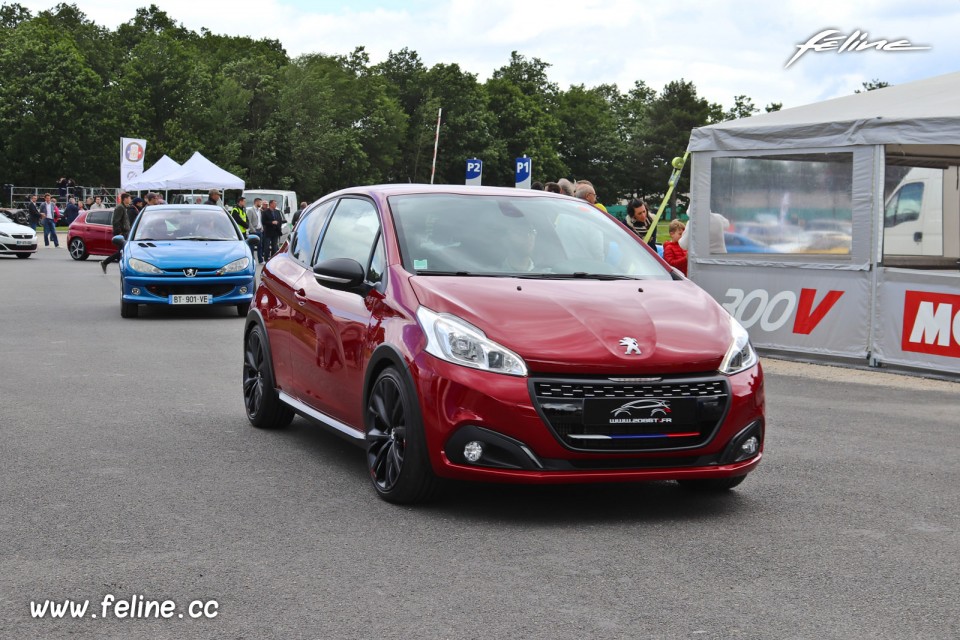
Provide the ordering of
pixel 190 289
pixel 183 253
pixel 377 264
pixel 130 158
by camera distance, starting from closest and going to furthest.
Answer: pixel 377 264
pixel 190 289
pixel 183 253
pixel 130 158

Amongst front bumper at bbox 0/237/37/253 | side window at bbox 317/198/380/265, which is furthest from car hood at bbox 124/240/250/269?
front bumper at bbox 0/237/37/253

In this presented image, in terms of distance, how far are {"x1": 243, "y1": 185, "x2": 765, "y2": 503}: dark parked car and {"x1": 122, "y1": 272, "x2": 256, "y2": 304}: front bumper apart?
10470 mm

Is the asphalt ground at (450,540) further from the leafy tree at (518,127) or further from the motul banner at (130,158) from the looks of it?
the leafy tree at (518,127)

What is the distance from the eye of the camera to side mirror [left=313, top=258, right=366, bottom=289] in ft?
22.1

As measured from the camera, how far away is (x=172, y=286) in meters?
17.6

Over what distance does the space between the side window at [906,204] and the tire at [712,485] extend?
920cm

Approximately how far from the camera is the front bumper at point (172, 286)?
1752cm

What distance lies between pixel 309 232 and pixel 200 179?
104ft

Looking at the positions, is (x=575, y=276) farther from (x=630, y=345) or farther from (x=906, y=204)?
→ (x=906, y=204)

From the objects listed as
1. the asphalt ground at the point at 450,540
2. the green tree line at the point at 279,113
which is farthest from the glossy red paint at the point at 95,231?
the green tree line at the point at 279,113

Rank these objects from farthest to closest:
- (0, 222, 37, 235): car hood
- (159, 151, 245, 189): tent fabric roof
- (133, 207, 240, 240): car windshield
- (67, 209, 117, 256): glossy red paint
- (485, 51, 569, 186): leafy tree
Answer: (485, 51, 569, 186): leafy tree → (159, 151, 245, 189): tent fabric roof → (0, 222, 37, 235): car hood → (67, 209, 117, 256): glossy red paint → (133, 207, 240, 240): car windshield

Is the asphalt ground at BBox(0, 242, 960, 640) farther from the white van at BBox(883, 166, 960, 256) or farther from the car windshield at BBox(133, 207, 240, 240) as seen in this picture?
the car windshield at BBox(133, 207, 240, 240)

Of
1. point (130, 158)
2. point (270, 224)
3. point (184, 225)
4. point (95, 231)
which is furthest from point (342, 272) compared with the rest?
point (130, 158)

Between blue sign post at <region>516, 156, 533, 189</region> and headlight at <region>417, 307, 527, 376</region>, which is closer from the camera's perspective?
headlight at <region>417, 307, 527, 376</region>
